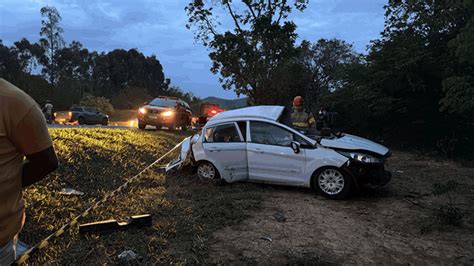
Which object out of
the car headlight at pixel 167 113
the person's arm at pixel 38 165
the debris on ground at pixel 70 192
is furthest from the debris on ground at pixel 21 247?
the car headlight at pixel 167 113

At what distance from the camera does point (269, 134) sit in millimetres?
8203

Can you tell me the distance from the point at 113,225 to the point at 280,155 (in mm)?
3824

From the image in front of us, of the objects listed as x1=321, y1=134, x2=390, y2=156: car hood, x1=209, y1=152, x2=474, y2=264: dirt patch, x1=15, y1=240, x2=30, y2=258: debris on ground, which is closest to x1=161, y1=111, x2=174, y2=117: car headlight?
x1=209, y1=152, x2=474, y2=264: dirt patch

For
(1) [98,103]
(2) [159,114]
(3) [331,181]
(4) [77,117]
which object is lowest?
(3) [331,181]

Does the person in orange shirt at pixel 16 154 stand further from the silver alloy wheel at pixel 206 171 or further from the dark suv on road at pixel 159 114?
the dark suv on road at pixel 159 114

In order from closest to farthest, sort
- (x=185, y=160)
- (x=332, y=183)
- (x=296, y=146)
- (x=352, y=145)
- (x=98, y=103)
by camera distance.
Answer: (x=332, y=183) → (x=352, y=145) → (x=296, y=146) → (x=185, y=160) → (x=98, y=103)

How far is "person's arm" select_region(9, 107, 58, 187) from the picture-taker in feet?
6.26

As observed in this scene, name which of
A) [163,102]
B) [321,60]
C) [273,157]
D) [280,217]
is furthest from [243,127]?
[321,60]

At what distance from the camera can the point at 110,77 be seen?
6738cm

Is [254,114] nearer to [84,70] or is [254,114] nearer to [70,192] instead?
[70,192]

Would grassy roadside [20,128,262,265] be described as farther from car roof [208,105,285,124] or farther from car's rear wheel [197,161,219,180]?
car roof [208,105,285,124]

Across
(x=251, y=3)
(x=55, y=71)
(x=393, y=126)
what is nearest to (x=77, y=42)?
(x=55, y=71)

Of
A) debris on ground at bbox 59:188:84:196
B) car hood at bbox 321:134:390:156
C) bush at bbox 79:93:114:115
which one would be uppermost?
bush at bbox 79:93:114:115

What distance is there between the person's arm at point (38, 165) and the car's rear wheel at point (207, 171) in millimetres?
6402
